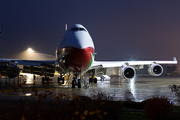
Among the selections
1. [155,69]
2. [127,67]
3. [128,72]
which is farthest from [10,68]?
[155,69]

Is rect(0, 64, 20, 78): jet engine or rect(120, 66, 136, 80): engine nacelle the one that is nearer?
rect(0, 64, 20, 78): jet engine

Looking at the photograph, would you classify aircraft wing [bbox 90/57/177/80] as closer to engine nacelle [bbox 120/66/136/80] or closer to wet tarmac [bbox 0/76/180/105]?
engine nacelle [bbox 120/66/136/80]

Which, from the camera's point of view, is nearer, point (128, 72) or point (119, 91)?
point (119, 91)

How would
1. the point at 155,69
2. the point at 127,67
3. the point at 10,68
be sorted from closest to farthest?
the point at 10,68 < the point at 127,67 < the point at 155,69

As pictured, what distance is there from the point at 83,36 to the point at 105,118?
9.00 m

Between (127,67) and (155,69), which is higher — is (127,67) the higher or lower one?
the higher one

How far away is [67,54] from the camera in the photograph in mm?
12867

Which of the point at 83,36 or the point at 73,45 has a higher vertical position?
the point at 83,36

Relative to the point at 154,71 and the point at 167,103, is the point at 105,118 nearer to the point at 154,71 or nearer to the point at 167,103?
the point at 167,103

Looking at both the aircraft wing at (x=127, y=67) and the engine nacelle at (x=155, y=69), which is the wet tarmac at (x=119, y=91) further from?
the engine nacelle at (x=155, y=69)

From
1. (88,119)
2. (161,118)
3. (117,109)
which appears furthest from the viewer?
(117,109)

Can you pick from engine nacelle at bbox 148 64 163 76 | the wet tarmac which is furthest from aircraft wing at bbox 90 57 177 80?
the wet tarmac

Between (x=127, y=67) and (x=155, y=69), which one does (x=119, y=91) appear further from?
(x=155, y=69)

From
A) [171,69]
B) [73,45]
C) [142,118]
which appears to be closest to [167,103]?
[142,118]
